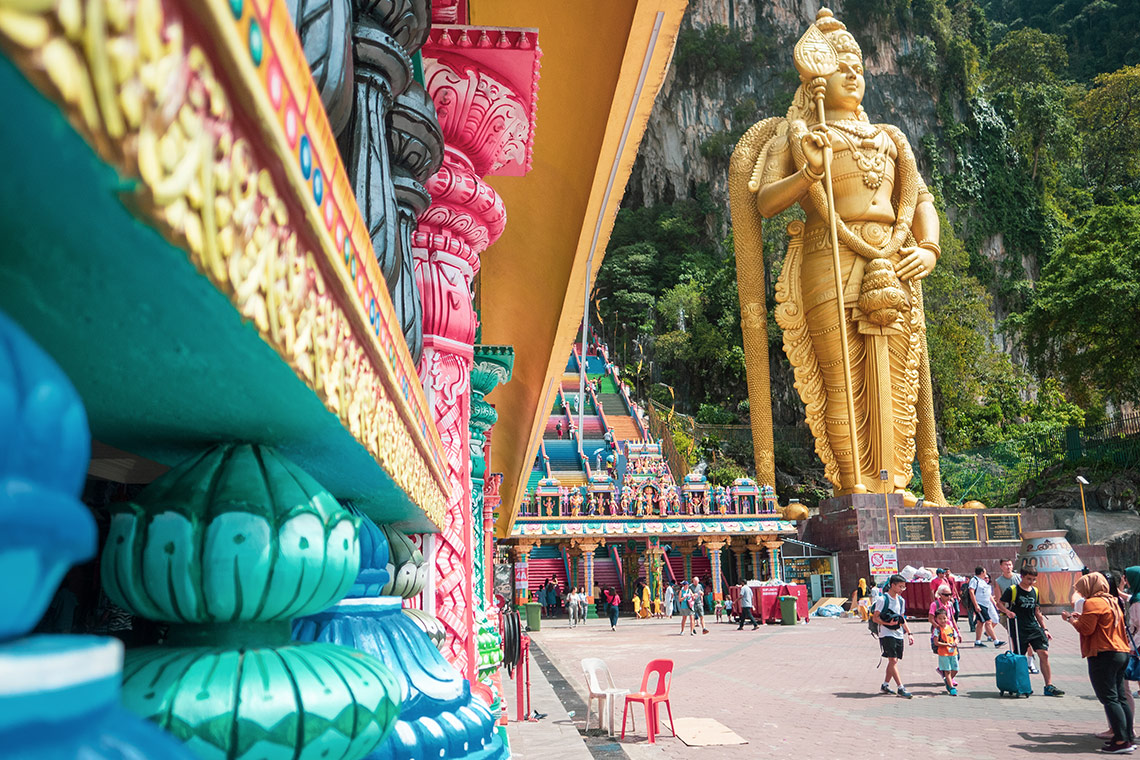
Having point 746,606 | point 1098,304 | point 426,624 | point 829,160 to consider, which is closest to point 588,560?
point 746,606

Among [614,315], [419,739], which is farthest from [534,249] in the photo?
[614,315]

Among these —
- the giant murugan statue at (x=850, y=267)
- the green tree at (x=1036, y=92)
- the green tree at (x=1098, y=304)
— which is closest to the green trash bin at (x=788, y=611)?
the giant murugan statue at (x=850, y=267)

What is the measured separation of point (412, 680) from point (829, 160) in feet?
69.8

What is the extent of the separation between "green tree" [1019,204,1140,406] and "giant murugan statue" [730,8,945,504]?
12.9 feet

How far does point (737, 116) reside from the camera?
143 feet

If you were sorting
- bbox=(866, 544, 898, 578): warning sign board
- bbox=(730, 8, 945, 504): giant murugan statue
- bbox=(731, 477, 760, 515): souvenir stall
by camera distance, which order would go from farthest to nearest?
bbox=(731, 477, 760, 515): souvenir stall
bbox=(730, 8, 945, 504): giant murugan statue
bbox=(866, 544, 898, 578): warning sign board

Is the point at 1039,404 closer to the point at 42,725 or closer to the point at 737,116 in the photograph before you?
the point at 737,116

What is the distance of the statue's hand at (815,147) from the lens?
20562mm

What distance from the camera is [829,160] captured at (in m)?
20.8

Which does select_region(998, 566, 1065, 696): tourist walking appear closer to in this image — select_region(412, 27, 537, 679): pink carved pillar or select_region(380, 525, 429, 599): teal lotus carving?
select_region(412, 27, 537, 679): pink carved pillar

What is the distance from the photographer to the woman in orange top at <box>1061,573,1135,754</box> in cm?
542

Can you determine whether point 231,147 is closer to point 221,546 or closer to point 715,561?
point 221,546

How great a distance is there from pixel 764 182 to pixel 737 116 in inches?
886

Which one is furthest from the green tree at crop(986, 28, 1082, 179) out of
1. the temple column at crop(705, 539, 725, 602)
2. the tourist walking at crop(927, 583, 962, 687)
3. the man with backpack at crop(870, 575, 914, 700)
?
the man with backpack at crop(870, 575, 914, 700)
